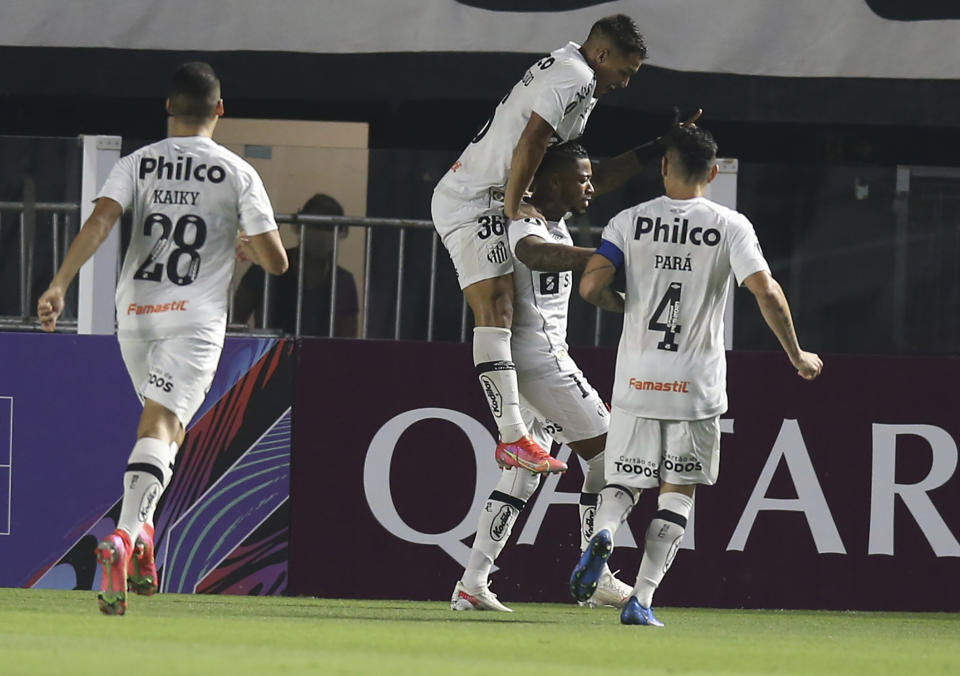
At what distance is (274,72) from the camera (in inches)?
428

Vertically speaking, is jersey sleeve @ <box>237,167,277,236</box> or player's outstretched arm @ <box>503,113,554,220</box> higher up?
player's outstretched arm @ <box>503,113,554,220</box>

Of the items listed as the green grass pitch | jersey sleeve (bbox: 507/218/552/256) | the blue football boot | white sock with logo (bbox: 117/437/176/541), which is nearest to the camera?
the green grass pitch

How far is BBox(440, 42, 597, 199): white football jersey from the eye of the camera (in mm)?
6980

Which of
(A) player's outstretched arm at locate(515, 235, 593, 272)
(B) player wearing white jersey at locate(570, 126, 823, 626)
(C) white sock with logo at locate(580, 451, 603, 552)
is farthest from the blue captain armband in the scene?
(C) white sock with logo at locate(580, 451, 603, 552)

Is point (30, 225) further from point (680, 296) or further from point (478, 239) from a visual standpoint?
point (680, 296)

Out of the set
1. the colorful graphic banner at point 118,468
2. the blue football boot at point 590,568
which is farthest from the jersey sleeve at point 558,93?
the colorful graphic banner at point 118,468

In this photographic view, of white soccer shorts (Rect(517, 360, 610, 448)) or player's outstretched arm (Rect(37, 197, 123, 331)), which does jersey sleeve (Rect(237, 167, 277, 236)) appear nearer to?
player's outstretched arm (Rect(37, 197, 123, 331))

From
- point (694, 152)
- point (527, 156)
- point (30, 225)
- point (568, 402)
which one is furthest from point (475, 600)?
point (30, 225)

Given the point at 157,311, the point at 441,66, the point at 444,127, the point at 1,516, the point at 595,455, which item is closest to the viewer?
the point at 157,311

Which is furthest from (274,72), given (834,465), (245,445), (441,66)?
(834,465)

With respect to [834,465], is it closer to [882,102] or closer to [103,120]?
[882,102]

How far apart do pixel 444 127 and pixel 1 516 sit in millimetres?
4604

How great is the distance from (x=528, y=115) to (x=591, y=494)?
5.31 feet

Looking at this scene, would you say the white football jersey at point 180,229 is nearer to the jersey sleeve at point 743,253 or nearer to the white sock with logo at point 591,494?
the jersey sleeve at point 743,253
